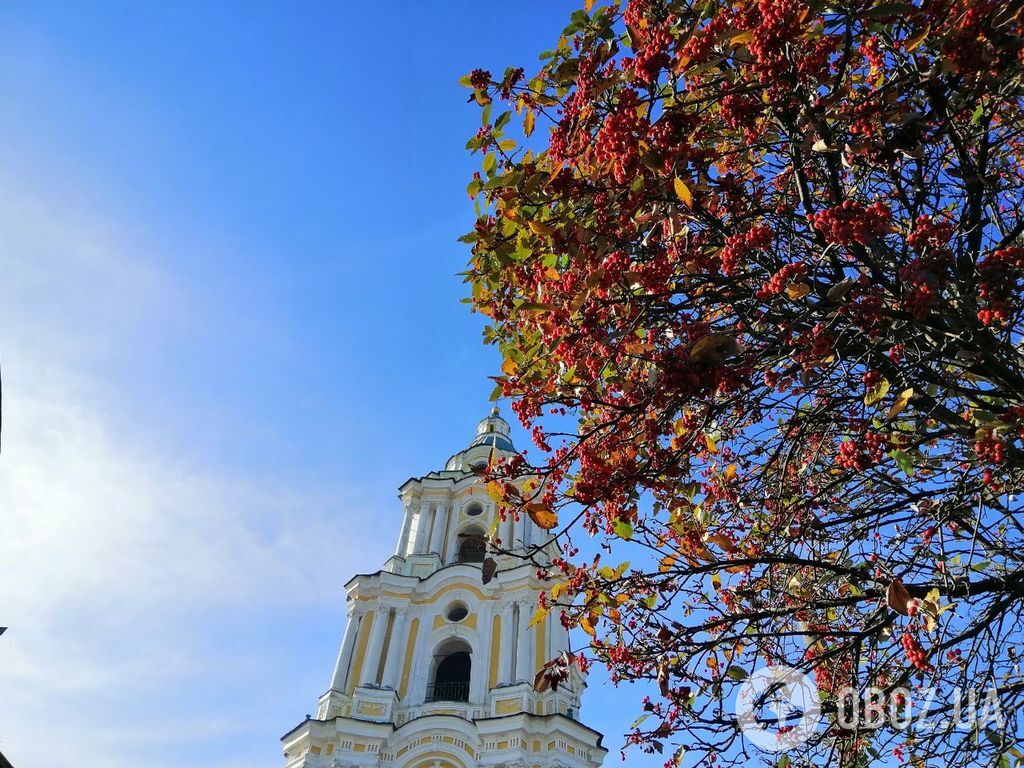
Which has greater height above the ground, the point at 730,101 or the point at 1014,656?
the point at 730,101

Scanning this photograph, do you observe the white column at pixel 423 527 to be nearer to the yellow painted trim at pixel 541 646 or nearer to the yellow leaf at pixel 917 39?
the yellow painted trim at pixel 541 646

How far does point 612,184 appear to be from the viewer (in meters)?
4.48

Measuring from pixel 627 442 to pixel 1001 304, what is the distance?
6.63 ft

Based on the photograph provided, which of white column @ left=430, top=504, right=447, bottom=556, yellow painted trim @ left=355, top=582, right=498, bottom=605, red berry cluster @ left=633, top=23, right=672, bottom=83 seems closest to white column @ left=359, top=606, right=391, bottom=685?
yellow painted trim @ left=355, top=582, right=498, bottom=605

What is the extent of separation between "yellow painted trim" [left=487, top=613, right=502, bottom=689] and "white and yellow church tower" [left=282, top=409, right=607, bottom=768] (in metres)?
0.03

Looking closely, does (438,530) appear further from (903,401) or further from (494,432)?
(903,401)

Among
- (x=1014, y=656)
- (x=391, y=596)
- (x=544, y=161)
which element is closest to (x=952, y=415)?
(x=1014, y=656)

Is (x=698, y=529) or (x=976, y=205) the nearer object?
(x=976, y=205)

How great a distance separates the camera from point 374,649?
18.2 m

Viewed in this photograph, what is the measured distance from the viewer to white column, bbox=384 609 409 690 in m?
17.7

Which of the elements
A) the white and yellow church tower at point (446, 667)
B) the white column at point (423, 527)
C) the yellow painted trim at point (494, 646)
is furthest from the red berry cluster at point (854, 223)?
the white column at point (423, 527)

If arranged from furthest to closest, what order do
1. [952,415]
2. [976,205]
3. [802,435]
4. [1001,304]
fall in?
[802,435]
[976,205]
[952,415]
[1001,304]

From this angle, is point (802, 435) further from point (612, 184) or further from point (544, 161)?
point (544, 161)

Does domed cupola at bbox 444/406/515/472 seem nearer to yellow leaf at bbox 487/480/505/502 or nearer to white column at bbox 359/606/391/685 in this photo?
white column at bbox 359/606/391/685
